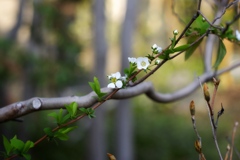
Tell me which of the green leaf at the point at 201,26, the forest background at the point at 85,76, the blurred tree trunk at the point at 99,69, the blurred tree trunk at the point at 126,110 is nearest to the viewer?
the green leaf at the point at 201,26

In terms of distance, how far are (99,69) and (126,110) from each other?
1064 mm

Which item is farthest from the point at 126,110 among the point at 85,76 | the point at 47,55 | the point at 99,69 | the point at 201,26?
the point at 201,26

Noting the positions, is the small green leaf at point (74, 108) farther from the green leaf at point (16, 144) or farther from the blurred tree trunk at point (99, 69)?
the blurred tree trunk at point (99, 69)

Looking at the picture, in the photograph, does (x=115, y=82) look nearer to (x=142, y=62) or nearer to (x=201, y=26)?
(x=142, y=62)

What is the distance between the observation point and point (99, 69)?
239 inches

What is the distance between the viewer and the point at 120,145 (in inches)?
272

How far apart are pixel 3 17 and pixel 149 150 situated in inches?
231

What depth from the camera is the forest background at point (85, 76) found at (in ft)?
20.5

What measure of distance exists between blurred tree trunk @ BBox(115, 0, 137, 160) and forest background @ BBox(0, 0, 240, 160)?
0.05 ft

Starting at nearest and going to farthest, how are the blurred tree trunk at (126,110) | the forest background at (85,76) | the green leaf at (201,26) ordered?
1. the green leaf at (201,26)
2. the forest background at (85,76)
3. the blurred tree trunk at (126,110)

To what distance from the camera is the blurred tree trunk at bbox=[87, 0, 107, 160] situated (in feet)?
20.0

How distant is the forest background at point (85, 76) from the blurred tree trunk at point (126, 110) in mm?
15

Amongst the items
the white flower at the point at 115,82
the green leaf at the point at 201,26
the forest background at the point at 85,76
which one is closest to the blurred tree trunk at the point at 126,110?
the forest background at the point at 85,76

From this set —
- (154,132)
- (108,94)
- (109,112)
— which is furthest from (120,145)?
(108,94)
